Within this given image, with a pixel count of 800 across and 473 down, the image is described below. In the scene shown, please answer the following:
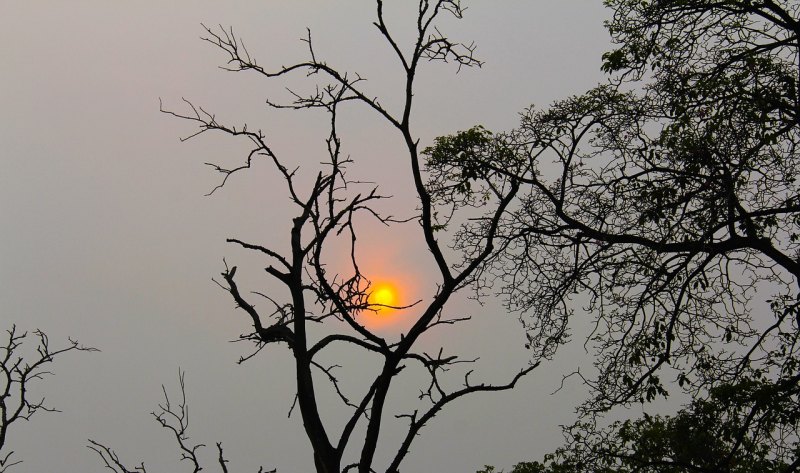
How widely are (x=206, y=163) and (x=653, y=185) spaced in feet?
26.9

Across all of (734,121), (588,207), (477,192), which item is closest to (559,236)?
(588,207)

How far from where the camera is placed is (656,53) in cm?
1130

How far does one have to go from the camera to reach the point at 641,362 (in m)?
10.5

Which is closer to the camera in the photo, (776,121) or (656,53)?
(776,121)

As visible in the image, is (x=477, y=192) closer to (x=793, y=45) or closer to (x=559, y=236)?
(x=559, y=236)

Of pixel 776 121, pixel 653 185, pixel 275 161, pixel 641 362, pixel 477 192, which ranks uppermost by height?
pixel 477 192

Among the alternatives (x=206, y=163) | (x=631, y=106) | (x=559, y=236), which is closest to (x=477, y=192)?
(x=559, y=236)

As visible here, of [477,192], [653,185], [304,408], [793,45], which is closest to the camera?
[304,408]

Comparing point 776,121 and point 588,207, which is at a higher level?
point 588,207

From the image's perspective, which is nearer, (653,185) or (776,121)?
(776,121)

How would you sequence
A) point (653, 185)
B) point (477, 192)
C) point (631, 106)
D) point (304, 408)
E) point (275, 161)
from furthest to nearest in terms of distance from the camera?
point (477, 192)
point (631, 106)
point (653, 185)
point (275, 161)
point (304, 408)

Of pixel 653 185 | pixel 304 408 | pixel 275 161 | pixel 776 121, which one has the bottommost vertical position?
pixel 304 408

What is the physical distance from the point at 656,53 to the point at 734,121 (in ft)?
6.64

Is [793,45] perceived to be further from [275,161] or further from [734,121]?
[275,161]
